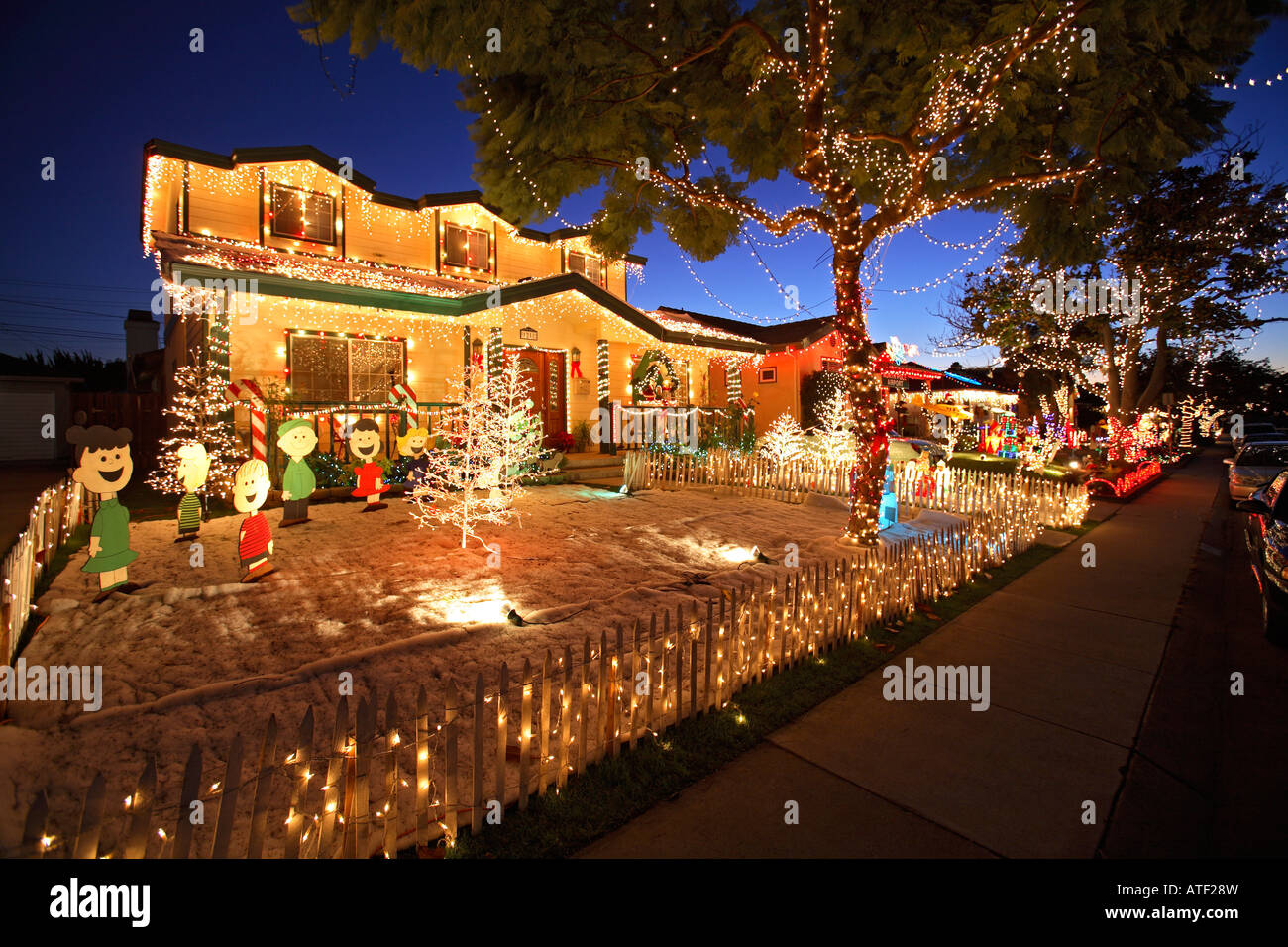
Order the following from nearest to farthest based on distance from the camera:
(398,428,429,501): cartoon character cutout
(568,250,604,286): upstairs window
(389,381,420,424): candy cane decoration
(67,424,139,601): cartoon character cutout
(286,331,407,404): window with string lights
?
(67,424,139,601): cartoon character cutout
(398,428,429,501): cartoon character cutout
(389,381,420,424): candy cane decoration
(286,331,407,404): window with string lights
(568,250,604,286): upstairs window

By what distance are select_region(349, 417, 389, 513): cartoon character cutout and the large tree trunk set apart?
7730 millimetres

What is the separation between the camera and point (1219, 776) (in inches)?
148

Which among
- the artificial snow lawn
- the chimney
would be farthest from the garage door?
the artificial snow lawn

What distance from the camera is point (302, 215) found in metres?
14.6

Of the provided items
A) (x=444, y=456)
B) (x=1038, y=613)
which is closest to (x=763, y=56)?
(x=444, y=456)

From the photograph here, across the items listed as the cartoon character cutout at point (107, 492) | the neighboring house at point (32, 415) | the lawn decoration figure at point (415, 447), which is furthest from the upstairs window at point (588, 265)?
the neighboring house at point (32, 415)

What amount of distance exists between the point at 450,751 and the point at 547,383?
14.4 metres

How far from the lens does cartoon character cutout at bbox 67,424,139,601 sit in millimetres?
5316

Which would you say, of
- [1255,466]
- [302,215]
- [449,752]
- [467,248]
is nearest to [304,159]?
[302,215]

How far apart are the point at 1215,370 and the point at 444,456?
6170 centimetres

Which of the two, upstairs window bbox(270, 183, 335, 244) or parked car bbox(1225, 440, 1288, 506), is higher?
upstairs window bbox(270, 183, 335, 244)

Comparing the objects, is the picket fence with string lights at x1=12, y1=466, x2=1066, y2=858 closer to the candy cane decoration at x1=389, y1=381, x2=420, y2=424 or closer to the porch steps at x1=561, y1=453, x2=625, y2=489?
the candy cane decoration at x1=389, y1=381, x2=420, y2=424

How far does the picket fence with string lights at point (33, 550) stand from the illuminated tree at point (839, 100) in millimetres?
5959

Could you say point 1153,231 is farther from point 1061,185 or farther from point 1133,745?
point 1133,745
